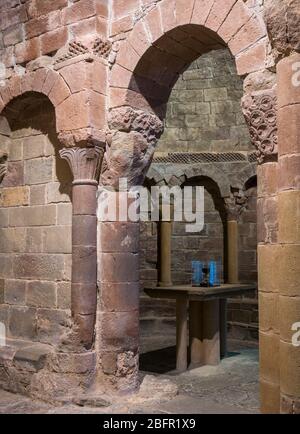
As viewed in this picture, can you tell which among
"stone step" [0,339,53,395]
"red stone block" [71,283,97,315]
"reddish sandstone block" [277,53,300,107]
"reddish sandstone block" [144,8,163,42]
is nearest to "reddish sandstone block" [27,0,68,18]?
"reddish sandstone block" [144,8,163,42]

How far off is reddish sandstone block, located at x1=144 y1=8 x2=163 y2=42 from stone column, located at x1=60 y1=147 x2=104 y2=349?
105cm

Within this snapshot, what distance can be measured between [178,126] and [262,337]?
19.5 ft

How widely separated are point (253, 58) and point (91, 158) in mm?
1583

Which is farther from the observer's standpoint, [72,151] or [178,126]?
[178,126]

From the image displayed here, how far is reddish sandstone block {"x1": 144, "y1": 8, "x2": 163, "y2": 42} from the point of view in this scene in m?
3.91

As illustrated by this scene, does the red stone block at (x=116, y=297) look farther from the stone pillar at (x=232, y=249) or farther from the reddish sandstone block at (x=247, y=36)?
the stone pillar at (x=232, y=249)

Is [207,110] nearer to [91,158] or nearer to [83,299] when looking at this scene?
A: [91,158]

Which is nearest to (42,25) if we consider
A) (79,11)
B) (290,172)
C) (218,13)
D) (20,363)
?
(79,11)

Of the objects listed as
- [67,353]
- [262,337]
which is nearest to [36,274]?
[67,353]

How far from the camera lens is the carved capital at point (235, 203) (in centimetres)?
814

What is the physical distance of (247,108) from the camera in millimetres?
3316

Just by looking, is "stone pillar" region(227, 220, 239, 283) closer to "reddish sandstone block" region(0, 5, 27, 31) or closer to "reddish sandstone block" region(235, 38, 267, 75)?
"reddish sandstone block" region(0, 5, 27, 31)

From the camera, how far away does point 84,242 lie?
13.6 feet
